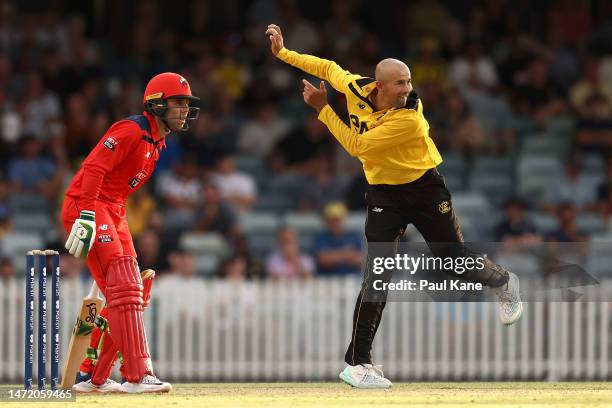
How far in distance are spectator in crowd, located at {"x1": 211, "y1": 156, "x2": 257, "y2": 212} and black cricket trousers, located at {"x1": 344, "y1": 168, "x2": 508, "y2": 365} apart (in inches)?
291

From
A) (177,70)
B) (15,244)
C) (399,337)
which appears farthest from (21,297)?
(177,70)

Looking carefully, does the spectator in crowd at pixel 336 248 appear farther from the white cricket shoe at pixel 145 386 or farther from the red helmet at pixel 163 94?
the white cricket shoe at pixel 145 386

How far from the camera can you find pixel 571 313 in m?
15.8

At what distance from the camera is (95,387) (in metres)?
10.6

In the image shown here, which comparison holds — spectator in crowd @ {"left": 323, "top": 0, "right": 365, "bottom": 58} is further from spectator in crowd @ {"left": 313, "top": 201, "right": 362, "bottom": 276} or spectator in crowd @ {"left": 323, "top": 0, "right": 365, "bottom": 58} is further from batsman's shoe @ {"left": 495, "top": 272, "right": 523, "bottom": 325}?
batsman's shoe @ {"left": 495, "top": 272, "right": 523, "bottom": 325}

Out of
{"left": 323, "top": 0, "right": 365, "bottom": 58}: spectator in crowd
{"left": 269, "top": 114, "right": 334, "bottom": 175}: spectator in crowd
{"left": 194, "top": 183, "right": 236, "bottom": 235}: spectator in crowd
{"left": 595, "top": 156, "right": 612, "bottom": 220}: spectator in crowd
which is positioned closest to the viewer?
{"left": 194, "top": 183, "right": 236, "bottom": 235}: spectator in crowd

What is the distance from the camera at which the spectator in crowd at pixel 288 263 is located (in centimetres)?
1667

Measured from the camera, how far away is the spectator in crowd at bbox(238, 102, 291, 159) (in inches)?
758

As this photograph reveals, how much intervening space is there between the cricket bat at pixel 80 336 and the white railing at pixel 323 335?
5315mm

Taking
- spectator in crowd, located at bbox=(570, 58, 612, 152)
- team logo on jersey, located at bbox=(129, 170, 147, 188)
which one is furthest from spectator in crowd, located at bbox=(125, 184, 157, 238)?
team logo on jersey, located at bbox=(129, 170, 147, 188)

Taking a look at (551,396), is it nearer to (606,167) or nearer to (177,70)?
(606,167)

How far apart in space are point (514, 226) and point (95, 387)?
7.55 metres

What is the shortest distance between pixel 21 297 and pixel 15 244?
139cm

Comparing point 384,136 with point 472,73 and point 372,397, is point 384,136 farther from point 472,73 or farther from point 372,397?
point 472,73
